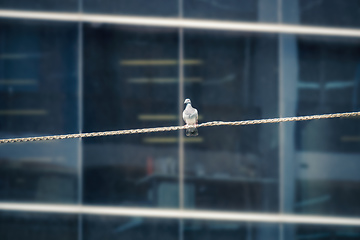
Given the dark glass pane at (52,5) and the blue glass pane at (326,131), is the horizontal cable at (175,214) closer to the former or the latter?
the blue glass pane at (326,131)

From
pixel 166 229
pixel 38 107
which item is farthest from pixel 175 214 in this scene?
pixel 38 107

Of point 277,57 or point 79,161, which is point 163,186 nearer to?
point 79,161

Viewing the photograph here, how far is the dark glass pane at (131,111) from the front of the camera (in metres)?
7.98

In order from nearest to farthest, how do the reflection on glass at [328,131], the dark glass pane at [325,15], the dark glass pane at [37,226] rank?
1. the dark glass pane at [37,226]
2. the reflection on glass at [328,131]
3. the dark glass pane at [325,15]

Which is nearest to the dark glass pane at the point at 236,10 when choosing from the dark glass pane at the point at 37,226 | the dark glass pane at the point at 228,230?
the dark glass pane at the point at 228,230

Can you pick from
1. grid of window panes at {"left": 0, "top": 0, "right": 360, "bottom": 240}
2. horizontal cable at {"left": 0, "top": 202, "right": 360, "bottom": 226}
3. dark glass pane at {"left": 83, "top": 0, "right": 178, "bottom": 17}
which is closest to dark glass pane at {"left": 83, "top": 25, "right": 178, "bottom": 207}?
grid of window panes at {"left": 0, "top": 0, "right": 360, "bottom": 240}

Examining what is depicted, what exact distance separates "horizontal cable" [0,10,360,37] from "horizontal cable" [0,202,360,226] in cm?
327

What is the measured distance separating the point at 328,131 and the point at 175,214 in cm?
310

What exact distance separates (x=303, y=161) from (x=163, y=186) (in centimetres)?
252

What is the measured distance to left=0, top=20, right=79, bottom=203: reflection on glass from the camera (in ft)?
26.1

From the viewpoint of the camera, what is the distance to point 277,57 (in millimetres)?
8133

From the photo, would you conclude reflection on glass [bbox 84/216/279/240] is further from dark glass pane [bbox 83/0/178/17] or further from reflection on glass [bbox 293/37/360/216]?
dark glass pane [bbox 83/0/178/17]

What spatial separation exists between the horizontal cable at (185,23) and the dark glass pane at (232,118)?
14 cm

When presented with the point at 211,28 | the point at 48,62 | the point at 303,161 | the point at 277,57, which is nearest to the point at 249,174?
the point at 303,161
